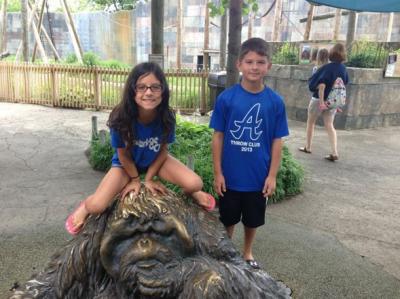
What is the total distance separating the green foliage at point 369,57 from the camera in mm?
9156

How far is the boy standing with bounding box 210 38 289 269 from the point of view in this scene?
2609 millimetres

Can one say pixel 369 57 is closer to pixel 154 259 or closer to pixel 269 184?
pixel 269 184

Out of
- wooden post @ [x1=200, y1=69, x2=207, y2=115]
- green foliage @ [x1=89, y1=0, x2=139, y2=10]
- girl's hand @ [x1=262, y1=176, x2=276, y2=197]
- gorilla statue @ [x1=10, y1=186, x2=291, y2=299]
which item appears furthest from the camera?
green foliage @ [x1=89, y1=0, x2=139, y2=10]

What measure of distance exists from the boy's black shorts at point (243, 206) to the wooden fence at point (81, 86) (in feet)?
27.7

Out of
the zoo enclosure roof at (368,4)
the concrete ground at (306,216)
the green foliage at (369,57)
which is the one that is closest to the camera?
the concrete ground at (306,216)

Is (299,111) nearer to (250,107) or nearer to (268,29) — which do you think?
(250,107)

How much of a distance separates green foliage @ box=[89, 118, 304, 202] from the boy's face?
189cm

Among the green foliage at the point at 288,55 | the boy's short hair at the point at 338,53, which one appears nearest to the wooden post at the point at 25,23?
the green foliage at the point at 288,55

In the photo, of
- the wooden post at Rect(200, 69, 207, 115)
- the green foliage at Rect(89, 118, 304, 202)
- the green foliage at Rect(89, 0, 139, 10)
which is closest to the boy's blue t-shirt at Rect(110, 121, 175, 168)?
the green foliage at Rect(89, 118, 304, 202)

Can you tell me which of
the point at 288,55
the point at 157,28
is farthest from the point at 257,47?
the point at 288,55

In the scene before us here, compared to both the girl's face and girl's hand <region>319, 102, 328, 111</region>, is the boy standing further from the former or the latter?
girl's hand <region>319, 102, 328, 111</region>

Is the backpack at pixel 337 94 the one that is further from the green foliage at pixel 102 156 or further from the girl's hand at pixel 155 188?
the girl's hand at pixel 155 188

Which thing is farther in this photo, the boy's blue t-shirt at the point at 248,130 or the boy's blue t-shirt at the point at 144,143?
the boy's blue t-shirt at the point at 248,130

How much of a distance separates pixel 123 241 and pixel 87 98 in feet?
36.6
